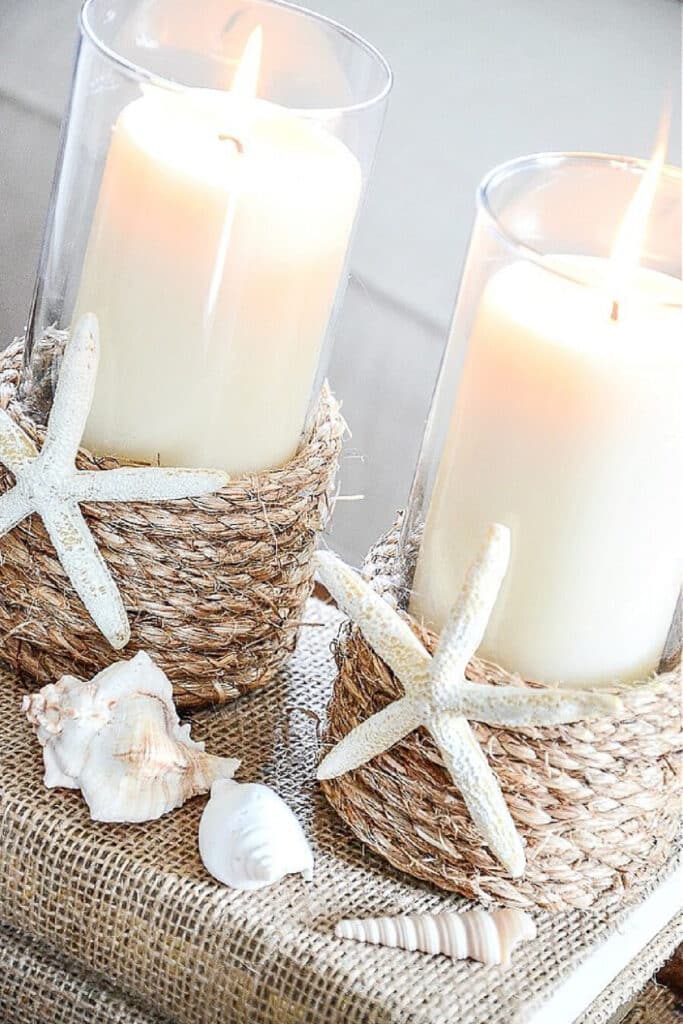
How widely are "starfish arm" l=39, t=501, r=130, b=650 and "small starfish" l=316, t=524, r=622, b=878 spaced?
0.30ft

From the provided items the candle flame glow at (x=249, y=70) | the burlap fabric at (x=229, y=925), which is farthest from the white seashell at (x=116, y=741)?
the candle flame glow at (x=249, y=70)

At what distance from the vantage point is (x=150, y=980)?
1.64 ft

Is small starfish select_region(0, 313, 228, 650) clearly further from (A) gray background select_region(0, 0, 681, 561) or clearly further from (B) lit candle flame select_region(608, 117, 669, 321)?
(A) gray background select_region(0, 0, 681, 561)

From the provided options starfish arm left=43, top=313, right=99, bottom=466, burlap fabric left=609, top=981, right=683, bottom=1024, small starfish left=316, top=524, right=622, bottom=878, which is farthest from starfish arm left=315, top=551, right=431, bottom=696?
burlap fabric left=609, top=981, right=683, bottom=1024

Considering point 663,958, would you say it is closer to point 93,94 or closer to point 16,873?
point 16,873

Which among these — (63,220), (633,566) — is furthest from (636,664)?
(63,220)

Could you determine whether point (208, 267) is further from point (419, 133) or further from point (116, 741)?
point (419, 133)

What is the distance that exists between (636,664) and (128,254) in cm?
24

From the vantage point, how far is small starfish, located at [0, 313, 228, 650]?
501 mm

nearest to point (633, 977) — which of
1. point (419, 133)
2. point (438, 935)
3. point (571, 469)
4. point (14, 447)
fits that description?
point (438, 935)

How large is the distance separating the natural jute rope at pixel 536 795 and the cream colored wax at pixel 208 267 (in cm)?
10

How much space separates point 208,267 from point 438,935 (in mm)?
254

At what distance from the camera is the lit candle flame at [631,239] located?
440mm

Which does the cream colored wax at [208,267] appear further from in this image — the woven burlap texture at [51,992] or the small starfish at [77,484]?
the woven burlap texture at [51,992]
